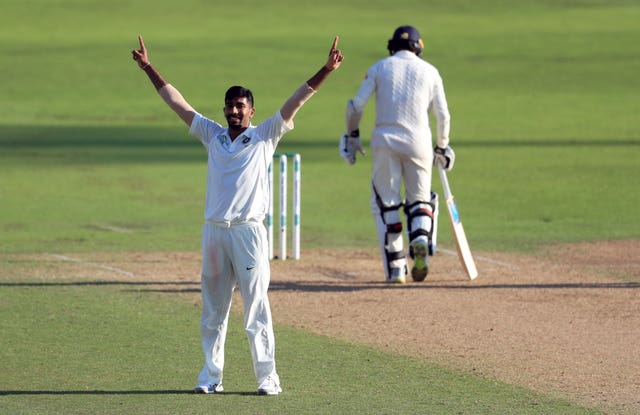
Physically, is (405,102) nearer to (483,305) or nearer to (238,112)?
(483,305)

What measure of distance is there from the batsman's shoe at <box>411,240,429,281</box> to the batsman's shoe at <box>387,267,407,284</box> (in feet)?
0.34

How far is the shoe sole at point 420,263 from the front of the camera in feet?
43.1

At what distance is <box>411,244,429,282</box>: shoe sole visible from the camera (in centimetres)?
1315

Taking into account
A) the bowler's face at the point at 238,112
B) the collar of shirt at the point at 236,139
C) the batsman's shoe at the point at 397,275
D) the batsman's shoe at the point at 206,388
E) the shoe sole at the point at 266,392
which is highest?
the bowler's face at the point at 238,112

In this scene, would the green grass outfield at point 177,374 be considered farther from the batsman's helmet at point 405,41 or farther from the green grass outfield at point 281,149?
the batsman's helmet at point 405,41

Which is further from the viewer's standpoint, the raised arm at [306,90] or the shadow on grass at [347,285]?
the shadow on grass at [347,285]

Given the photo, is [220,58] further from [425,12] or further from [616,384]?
[616,384]

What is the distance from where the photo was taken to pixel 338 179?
23188 mm

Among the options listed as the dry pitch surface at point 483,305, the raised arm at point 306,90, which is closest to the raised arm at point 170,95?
the raised arm at point 306,90

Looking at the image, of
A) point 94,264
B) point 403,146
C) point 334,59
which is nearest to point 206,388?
point 334,59

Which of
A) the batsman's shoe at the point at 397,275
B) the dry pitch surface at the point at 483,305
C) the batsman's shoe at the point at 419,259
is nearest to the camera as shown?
the dry pitch surface at the point at 483,305

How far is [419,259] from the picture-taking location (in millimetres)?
13219

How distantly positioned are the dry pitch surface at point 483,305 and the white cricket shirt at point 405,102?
134 cm

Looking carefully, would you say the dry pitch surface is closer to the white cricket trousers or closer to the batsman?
the batsman
